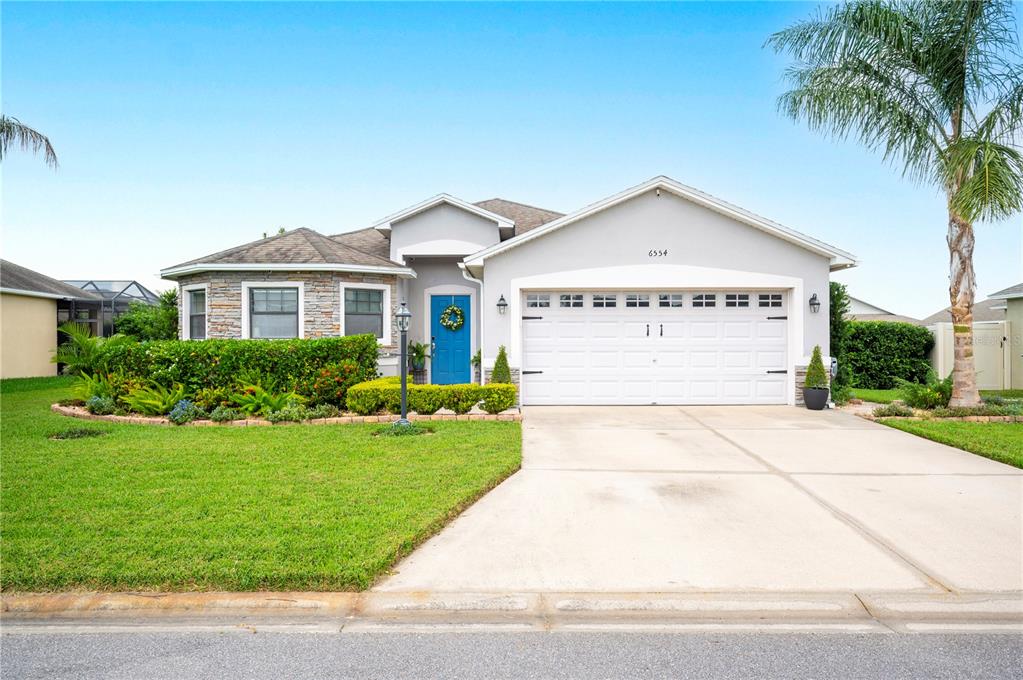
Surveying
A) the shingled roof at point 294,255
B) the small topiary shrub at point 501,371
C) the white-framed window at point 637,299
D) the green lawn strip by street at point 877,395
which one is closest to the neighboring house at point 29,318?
the shingled roof at point 294,255

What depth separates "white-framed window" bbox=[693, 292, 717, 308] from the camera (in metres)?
12.6

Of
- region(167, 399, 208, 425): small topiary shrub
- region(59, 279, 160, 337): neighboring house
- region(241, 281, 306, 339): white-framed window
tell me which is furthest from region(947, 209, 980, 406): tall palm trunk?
region(59, 279, 160, 337): neighboring house

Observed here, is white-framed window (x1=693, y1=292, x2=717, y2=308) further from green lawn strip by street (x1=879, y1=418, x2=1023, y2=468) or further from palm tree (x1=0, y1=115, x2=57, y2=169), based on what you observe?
palm tree (x1=0, y1=115, x2=57, y2=169)

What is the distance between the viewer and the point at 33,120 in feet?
50.6

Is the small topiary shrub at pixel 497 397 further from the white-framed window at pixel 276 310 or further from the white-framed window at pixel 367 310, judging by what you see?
the white-framed window at pixel 276 310

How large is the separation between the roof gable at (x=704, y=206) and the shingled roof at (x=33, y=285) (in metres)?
15.1

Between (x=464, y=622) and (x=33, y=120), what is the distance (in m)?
18.4

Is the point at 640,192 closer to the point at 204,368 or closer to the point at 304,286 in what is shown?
the point at 304,286

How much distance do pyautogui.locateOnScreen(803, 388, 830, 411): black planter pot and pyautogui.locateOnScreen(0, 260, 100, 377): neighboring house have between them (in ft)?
69.6

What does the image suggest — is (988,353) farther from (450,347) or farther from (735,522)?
(735,522)

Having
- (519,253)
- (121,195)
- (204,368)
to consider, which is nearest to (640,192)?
(519,253)

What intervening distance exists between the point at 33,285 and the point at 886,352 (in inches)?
1024

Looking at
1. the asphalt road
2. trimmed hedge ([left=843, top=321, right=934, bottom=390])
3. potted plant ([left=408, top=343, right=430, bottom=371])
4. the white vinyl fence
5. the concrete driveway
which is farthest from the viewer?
trimmed hedge ([left=843, top=321, right=934, bottom=390])

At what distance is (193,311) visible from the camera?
14.0m
